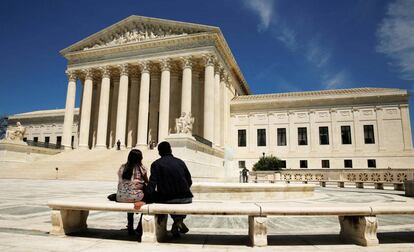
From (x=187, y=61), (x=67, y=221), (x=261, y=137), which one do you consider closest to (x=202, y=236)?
(x=67, y=221)

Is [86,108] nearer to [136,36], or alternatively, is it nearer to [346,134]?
[136,36]

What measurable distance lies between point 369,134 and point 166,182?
4261 cm

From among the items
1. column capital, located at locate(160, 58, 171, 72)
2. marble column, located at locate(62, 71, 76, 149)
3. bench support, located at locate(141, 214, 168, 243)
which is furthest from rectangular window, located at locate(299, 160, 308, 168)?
bench support, located at locate(141, 214, 168, 243)

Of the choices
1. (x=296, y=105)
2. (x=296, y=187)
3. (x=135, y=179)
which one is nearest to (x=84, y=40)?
(x=296, y=105)

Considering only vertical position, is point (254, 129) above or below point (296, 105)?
below

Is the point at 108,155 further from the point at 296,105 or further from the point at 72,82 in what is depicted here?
the point at 296,105

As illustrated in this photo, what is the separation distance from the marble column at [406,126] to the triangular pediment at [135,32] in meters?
26.4

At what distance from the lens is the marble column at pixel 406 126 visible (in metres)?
39.9

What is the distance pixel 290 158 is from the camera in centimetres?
4391

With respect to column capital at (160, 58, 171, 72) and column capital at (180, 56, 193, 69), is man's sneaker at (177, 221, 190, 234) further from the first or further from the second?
column capital at (160, 58, 171, 72)

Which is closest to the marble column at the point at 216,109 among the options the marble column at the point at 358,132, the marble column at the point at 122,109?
the marble column at the point at 122,109

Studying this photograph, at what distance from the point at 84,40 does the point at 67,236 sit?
4350cm

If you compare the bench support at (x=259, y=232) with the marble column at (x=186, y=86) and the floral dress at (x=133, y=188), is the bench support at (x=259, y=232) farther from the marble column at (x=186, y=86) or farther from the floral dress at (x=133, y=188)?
the marble column at (x=186, y=86)

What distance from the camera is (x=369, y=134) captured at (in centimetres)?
4200
